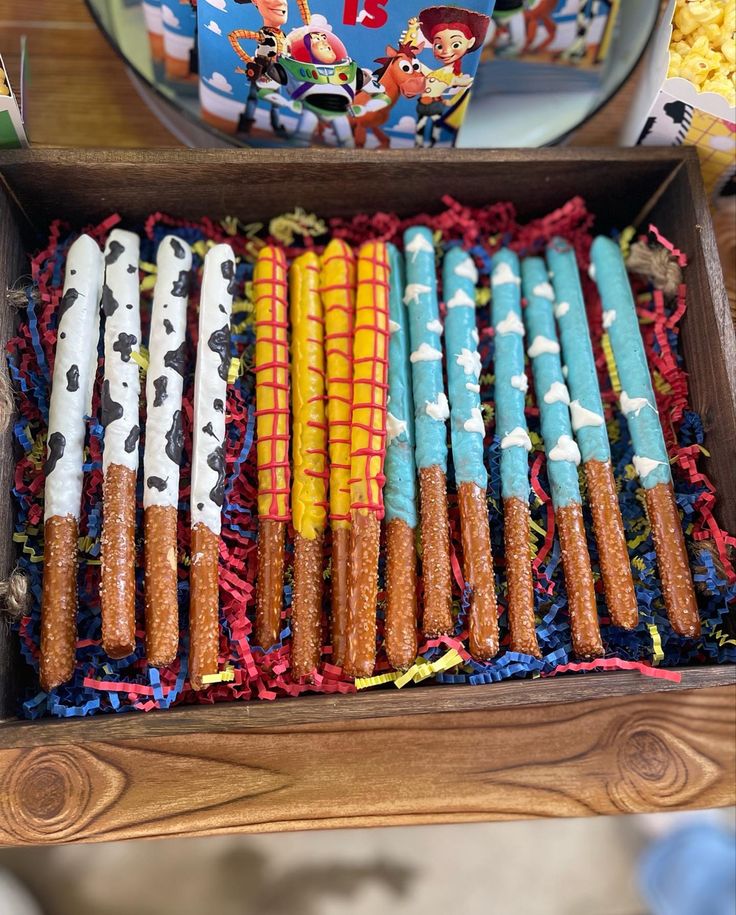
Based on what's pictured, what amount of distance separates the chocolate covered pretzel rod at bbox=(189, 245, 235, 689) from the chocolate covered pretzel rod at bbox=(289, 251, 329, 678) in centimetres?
9

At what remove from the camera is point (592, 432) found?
3.37 ft

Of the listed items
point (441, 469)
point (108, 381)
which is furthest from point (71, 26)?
point (441, 469)

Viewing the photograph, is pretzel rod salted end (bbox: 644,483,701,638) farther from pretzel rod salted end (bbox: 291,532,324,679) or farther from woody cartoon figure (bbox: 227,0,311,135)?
woody cartoon figure (bbox: 227,0,311,135)

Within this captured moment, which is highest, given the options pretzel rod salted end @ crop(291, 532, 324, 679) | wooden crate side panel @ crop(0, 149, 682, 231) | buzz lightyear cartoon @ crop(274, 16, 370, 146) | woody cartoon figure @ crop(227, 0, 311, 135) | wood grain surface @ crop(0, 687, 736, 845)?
woody cartoon figure @ crop(227, 0, 311, 135)

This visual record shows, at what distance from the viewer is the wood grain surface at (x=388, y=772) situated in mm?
939

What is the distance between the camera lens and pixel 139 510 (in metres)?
1.00

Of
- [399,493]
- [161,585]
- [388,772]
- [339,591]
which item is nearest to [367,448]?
[399,493]

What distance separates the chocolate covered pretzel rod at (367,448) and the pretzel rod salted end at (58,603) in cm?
31

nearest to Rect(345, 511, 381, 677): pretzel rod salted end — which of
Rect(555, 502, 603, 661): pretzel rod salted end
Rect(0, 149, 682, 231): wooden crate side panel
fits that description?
Rect(555, 502, 603, 661): pretzel rod salted end

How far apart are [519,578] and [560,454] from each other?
6.6 inches

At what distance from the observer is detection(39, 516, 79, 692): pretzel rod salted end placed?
2.95ft

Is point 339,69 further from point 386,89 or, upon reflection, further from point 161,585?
point 161,585

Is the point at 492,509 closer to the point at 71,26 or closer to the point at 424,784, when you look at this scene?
the point at 424,784

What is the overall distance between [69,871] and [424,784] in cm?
67
